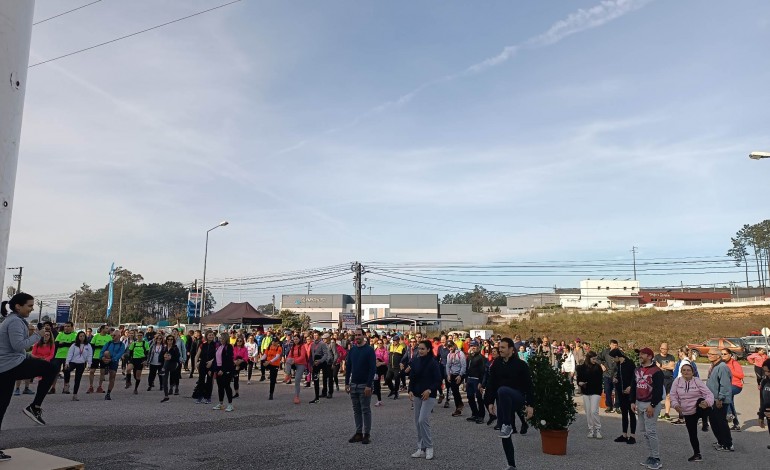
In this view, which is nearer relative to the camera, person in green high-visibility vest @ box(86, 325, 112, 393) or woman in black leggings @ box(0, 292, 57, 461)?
woman in black leggings @ box(0, 292, 57, 461)

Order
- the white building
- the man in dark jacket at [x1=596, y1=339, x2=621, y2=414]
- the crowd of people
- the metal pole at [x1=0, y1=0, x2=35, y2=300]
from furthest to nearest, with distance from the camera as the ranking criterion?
the white building < the man in dark jacket at [x1=596, y1=339, x2=621, y2=414] < the crowd of people < the metal pole at [x1=0, y1=0, x2=35, y2=300]

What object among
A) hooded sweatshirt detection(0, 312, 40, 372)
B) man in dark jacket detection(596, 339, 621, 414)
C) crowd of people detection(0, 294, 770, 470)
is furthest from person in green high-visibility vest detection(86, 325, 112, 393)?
man in dark jacket detection(596, 339, 621, 414)

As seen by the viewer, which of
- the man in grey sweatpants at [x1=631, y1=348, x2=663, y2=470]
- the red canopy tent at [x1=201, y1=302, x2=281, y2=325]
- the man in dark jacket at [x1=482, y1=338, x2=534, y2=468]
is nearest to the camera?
the man in dark jacket at [x1=482, y1=338, x2=534, y2=468]

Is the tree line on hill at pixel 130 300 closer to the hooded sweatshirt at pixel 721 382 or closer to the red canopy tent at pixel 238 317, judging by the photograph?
the red canopy tent at pixel 238 317

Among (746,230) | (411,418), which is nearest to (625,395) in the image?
(411,418)

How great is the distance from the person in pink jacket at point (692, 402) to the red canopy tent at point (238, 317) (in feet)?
73.7

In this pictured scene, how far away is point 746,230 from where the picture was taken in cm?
12781

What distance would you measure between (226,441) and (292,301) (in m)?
105

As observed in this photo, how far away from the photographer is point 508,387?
25.5 feet

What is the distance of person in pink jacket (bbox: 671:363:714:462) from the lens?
28.0 feet

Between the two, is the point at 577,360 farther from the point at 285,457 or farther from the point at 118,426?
the point at 118,426

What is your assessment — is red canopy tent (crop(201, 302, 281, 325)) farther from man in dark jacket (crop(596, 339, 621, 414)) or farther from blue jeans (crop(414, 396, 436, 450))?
blue jeans (crop(414, 396, 436, 450))

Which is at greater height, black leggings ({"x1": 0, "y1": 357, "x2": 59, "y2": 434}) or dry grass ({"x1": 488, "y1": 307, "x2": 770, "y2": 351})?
black leggings ({"x1": 0, "y1": 357, "x2": 59, "y2": 434})

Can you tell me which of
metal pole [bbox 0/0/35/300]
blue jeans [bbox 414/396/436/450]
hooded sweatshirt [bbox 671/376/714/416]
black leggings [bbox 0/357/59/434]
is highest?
metal pole [bbox 0/0/35/300]
